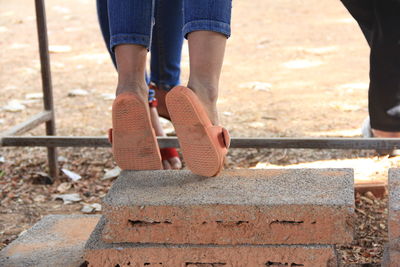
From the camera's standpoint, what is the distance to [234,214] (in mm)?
1852

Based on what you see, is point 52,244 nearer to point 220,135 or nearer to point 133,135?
point 133,135

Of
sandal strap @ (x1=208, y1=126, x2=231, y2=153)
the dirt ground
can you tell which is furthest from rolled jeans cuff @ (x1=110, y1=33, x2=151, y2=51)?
the dirt ground

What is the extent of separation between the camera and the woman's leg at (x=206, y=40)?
6.49 ft

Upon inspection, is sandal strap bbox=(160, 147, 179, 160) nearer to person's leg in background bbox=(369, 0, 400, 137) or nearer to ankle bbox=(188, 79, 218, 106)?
person's leg in background bbox=(369, 0, 400, 137)

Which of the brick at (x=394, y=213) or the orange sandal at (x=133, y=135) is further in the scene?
the orange sandal at (x=133, y=135)

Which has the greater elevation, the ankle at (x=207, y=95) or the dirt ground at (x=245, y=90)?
the ankle at (x=207, y=95)

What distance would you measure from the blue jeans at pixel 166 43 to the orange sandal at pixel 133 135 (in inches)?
35.7

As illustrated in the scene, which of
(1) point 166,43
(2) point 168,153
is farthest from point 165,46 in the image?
(2) point 168,153

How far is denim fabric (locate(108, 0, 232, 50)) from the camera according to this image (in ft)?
6.49

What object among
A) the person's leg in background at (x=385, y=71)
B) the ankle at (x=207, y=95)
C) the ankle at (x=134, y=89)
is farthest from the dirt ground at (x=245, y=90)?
the ankle at (x=134, y=89)

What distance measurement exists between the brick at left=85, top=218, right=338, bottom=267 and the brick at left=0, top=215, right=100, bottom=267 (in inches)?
7.8

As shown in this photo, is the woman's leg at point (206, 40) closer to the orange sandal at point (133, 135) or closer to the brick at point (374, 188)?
the orange sandal at point (133, 135)

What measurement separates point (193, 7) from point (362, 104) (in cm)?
274

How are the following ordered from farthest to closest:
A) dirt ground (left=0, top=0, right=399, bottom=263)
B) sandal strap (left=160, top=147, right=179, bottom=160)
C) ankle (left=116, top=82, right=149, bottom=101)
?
sandal strap (left=160, top=147, right=179, bottom=160) → dirt ground (left=0, top=0, right=399, bottom=263) → ankle (left=116, top=82, right=149, bottom=101)
